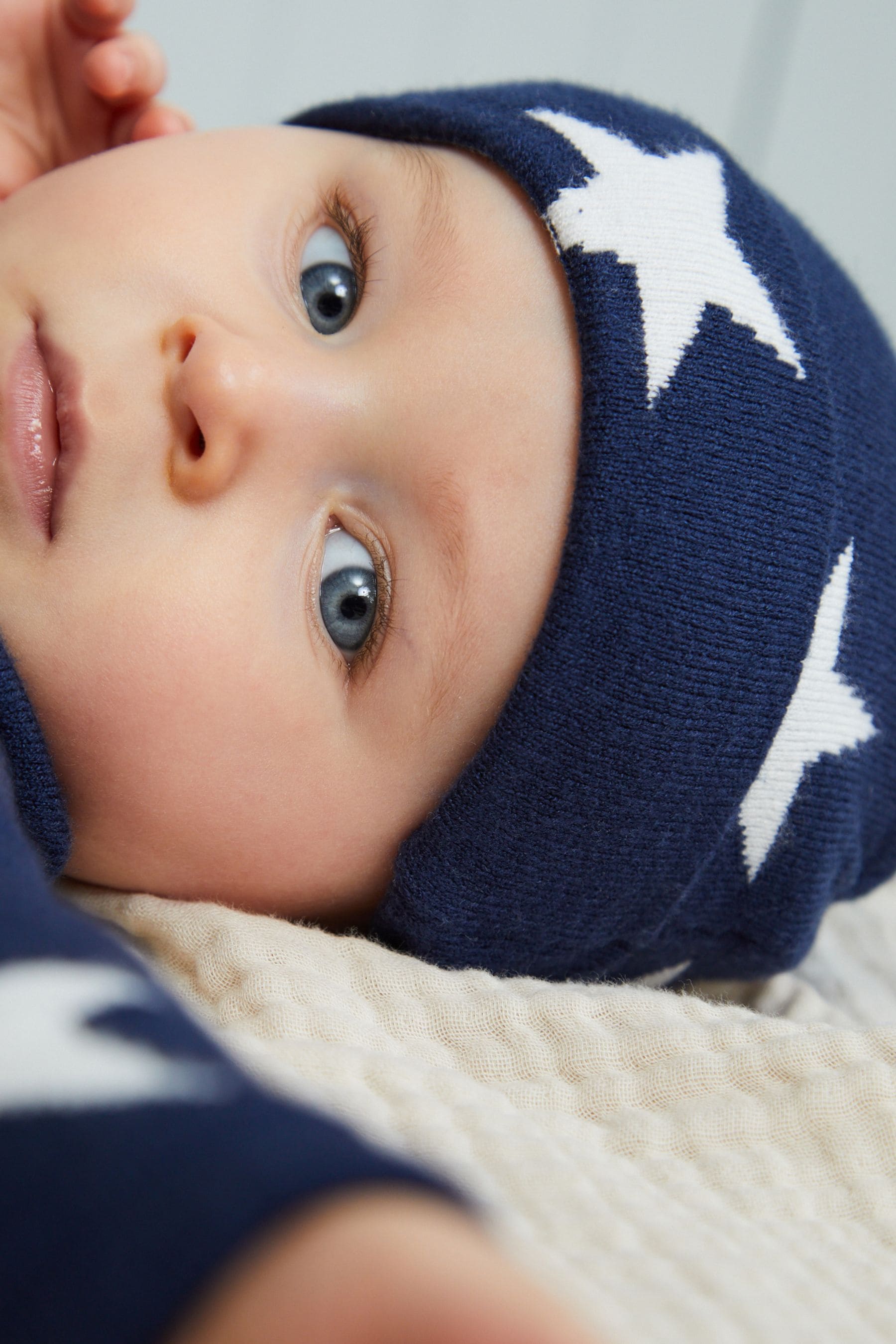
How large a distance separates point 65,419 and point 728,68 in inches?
70.7

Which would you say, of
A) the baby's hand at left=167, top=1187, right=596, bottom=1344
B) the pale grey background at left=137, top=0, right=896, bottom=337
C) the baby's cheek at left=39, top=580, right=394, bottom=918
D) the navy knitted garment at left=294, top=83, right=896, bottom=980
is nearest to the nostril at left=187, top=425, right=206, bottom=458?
the baby's cheek at left=39, top=580, right=394, bottom=918

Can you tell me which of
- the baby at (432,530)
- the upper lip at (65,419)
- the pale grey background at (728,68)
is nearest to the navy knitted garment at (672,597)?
the baby at (432,530)

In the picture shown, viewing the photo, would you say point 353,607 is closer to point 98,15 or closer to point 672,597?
point 672,597

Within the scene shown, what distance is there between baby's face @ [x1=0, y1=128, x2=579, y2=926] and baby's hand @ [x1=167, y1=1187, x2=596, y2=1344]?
48 cm

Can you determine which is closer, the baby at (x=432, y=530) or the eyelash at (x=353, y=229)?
the baby at (x=432, y=530)

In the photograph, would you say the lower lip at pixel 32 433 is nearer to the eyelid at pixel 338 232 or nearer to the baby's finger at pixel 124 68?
the eyelid at pixel 338 232

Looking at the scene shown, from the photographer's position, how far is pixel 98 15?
43.3 inches

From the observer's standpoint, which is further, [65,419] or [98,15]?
[98,15]

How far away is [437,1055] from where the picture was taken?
0.65m

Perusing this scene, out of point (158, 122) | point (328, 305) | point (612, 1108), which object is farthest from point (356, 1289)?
point (158, 122)

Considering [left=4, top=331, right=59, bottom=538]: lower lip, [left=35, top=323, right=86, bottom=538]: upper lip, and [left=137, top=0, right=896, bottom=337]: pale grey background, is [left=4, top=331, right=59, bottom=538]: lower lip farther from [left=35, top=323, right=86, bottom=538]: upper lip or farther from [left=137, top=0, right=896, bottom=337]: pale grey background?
[left=137, top=0, right=896, bottom=337]: pale grey background

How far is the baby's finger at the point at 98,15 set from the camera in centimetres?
109

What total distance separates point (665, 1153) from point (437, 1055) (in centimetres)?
14

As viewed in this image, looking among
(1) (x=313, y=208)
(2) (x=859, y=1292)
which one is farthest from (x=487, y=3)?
(2) (x=859, y=1292)
